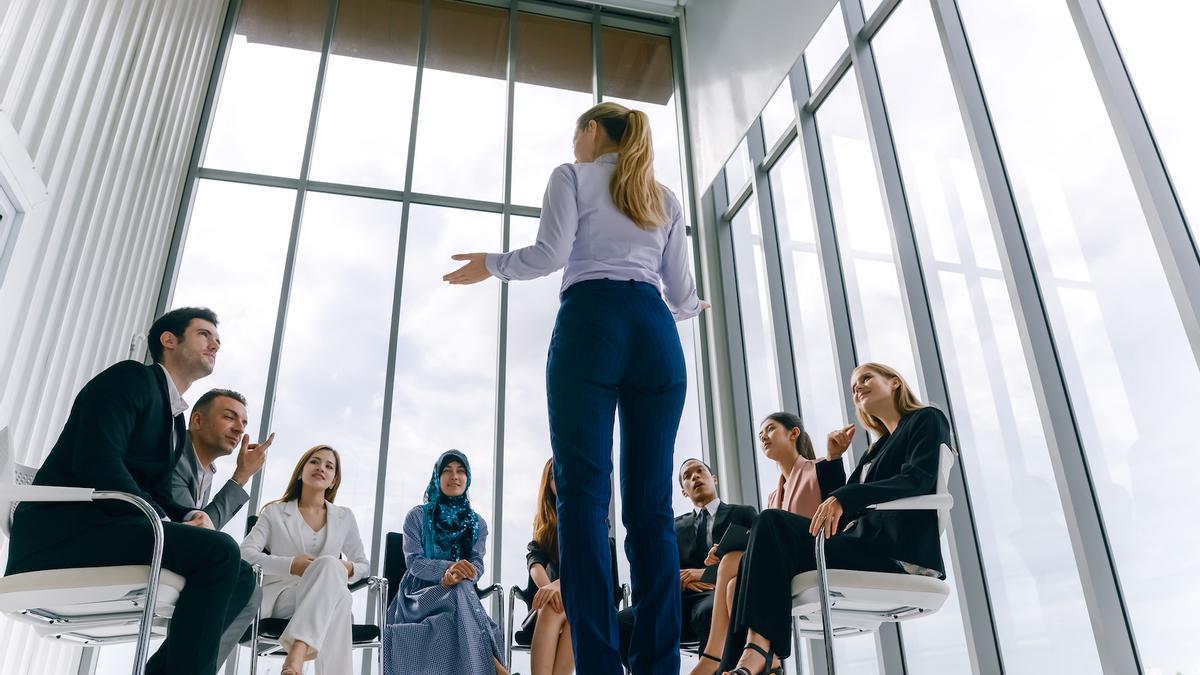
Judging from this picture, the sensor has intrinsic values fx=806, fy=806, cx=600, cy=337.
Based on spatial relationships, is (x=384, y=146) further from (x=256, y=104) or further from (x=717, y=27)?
(x=717, y=27)

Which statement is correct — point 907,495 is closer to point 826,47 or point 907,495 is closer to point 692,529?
point 692,529

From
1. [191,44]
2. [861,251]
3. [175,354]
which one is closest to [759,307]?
[861,251]

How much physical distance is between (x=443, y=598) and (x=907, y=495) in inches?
80.8

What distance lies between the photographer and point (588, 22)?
679 cm

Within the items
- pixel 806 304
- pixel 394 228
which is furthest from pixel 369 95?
pixel 806 304

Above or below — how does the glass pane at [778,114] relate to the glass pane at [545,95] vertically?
below

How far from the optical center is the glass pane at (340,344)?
479 cm

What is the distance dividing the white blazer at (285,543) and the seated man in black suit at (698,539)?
126 centimetres

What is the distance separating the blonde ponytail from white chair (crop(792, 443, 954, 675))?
913mm

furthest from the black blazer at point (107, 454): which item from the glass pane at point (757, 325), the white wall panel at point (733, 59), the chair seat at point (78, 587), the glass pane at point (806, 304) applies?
the white wall panel at point (733, 59)

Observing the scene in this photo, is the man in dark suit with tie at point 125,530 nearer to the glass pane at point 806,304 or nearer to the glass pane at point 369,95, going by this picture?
the glass pane at point 806,304

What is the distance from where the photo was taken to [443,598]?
11.1ft

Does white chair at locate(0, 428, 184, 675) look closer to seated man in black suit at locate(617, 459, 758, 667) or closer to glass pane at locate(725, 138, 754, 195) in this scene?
seated man in black suit at locate(617, 459, 758, 667)

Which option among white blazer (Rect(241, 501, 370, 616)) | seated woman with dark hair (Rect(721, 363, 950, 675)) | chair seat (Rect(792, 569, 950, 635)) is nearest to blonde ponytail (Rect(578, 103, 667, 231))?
seated woman with dark hair (Rect(721, 363, 950, 675))
